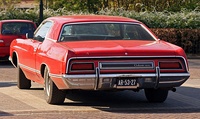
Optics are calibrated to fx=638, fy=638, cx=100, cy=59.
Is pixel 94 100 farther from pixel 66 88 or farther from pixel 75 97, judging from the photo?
pixel 66 88

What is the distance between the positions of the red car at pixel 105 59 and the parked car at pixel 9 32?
8.48 metres

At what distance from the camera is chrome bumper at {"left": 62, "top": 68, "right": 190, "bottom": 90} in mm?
10180

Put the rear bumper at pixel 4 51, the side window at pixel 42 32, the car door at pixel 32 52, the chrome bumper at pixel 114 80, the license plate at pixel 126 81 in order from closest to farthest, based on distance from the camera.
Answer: the chrome bumper at pixel 114 80 → the license plate at pixel 126 81 → the car door at pixel 32 52 → the side window at pixel 42 32 → the rear bumper at pixel 4 51

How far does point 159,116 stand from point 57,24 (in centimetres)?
284

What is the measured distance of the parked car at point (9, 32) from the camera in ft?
67.4

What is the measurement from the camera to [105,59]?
10.3 m

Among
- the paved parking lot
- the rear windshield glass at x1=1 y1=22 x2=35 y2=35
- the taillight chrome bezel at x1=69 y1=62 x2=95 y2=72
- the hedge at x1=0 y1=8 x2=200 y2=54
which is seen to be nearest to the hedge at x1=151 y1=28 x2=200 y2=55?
the hedge at x1=0 y1=8 x2=200 y2=54

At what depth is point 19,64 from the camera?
13328 mm

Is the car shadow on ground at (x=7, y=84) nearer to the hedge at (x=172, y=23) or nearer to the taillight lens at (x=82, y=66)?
the taillight lens at (x=82, y=66)

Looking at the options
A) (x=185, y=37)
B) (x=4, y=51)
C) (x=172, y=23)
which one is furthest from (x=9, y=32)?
(x=172, y=23)

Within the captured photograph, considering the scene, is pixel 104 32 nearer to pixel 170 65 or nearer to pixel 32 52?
pixel 32 52

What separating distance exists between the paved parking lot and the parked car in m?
6.44

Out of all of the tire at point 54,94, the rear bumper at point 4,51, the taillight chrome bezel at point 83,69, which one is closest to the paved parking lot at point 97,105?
the tire at point 54,94

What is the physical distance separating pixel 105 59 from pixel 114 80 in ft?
1.21
